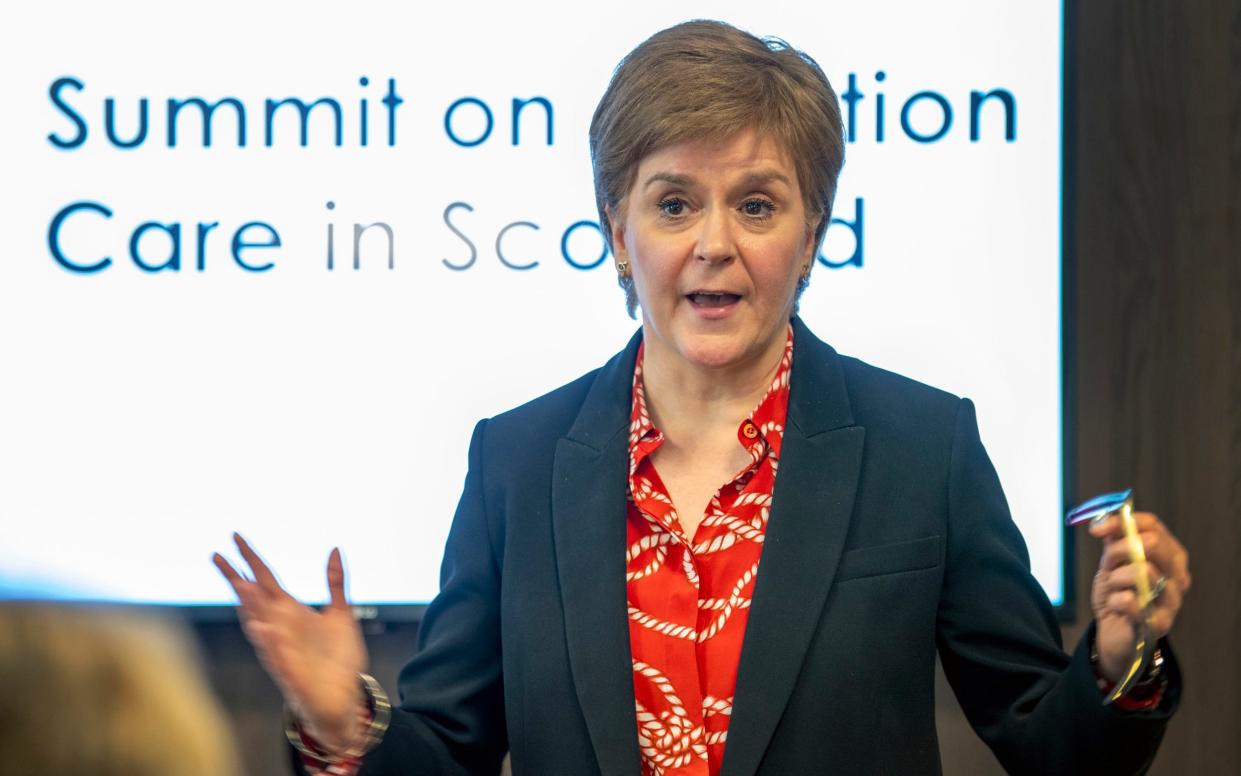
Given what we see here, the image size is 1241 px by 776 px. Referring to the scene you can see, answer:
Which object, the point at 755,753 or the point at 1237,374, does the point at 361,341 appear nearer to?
the point at 755,753

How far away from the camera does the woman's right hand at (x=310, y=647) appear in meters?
1.62

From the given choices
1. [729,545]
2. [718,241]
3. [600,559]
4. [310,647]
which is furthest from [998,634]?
[310,647]

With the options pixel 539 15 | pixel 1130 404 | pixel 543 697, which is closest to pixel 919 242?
pixel 1130 404

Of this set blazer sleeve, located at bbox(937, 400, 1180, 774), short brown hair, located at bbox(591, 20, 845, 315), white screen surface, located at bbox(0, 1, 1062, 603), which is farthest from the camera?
white screen surface, located at bbox(0, 1, 1062, 603)

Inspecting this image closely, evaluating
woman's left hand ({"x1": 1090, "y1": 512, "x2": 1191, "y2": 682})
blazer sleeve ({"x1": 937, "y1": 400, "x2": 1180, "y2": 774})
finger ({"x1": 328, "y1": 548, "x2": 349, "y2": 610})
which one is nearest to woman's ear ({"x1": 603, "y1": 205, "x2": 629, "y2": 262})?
blazer sleeve ({"x1": 937, "y1": 400, "x2": 1180, "y2": 774})

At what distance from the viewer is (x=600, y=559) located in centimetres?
192

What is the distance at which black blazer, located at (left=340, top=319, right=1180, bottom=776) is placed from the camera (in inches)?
71.4

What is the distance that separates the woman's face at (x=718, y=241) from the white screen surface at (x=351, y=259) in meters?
1.31

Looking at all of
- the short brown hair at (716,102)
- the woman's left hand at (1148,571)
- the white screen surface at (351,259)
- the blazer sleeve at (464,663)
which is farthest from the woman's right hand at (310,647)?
the white screen surface at (351,259)

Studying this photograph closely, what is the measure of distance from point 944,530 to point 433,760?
28.3 inches

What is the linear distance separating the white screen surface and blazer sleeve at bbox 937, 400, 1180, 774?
134cm

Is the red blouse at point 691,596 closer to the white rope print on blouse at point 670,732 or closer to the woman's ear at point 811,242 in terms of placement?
the white rope print on blouse at point 670,732

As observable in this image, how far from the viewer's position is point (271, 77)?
330 centimetres

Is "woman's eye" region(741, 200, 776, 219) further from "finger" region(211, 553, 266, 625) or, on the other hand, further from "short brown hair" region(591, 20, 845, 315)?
"finger" region(211, 553, 266, 625)
